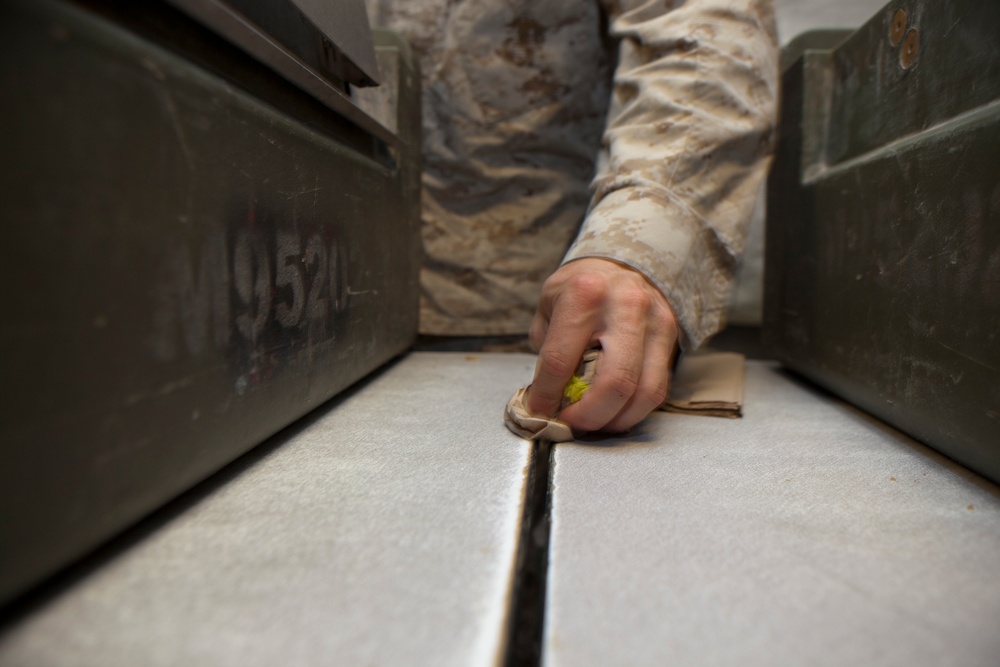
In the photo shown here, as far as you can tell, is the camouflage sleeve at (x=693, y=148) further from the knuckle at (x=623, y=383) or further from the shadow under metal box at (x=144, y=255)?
the shadow under metal box at (x=144, y=255)

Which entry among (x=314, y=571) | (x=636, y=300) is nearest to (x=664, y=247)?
(x=636, y=300)

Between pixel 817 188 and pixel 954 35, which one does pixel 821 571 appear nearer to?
pixel 954 35

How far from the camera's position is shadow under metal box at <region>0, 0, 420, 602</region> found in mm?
384

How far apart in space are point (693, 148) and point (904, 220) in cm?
32

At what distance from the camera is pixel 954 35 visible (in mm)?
712

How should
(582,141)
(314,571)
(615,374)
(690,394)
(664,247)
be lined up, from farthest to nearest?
(582,141) → (690,394) → (664,247) → (615,374) → (314,571)

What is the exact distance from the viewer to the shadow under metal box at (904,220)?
2.09 ft

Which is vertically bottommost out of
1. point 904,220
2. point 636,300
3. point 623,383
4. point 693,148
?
point 623,383

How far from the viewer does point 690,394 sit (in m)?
1.01

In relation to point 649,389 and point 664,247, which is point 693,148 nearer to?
point 664,247

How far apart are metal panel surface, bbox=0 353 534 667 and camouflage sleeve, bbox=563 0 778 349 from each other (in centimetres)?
38

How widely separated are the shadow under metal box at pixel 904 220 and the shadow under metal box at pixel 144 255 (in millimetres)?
782

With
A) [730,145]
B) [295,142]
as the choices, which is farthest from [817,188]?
[295,142]

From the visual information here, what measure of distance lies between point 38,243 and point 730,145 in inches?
37.5
